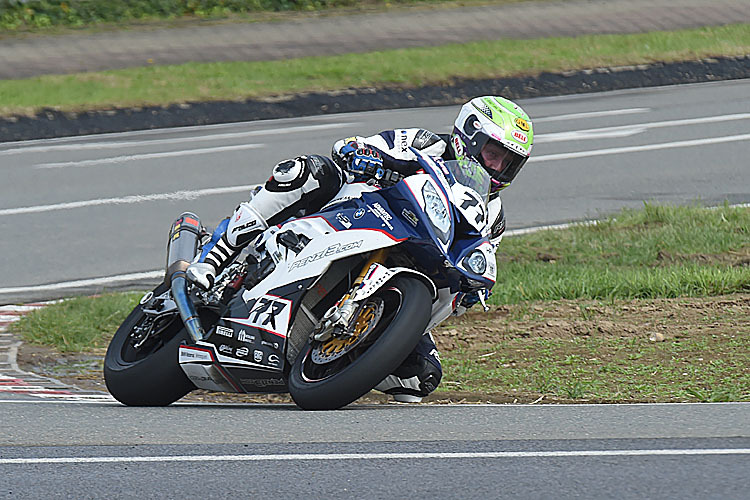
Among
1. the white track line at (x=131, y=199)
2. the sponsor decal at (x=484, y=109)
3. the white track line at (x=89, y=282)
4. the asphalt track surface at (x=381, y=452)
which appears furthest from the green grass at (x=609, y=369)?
the white track line at (x=131, y=199)

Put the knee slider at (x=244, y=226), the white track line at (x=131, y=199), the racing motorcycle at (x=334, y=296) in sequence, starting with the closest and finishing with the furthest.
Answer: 1. the racing motorcycle at (x=334, y=296)
2. the knee slider at (x=244, y=226)
3. the white track line at (x=131, y=199)

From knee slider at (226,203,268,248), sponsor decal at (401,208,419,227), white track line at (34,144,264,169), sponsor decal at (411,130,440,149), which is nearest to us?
sponsor decal at (401,208,419,227)

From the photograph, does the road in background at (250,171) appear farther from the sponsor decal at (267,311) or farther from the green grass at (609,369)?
the sponsor decal at (267,311)

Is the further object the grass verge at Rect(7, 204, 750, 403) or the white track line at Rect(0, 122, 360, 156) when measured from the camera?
the white track line at Rect(0, 122, 360, 156)

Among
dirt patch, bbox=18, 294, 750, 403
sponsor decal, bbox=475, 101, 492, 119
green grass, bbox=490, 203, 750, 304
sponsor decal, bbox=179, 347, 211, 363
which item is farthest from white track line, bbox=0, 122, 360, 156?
sponsor decal, bbox=475, 101, 492, 119

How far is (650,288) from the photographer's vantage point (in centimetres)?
941

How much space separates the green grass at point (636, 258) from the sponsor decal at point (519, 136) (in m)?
2.80

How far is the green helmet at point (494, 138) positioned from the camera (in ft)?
22.1

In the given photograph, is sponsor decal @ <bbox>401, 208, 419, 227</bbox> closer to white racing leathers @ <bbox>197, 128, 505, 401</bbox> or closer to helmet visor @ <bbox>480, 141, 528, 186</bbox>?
white racing leathers @ <bbox>197, 128, 505, 401</bbox>

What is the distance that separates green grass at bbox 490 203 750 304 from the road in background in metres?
1.01

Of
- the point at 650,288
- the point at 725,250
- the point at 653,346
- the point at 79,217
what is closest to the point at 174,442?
the point at 653,346

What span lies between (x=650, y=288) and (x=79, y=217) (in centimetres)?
583

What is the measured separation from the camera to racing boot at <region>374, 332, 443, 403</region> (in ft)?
21.8

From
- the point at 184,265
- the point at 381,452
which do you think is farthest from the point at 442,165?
the point at 381,452
